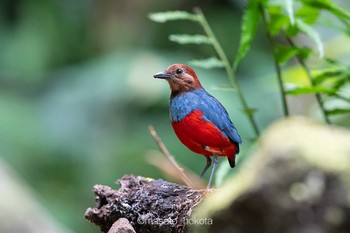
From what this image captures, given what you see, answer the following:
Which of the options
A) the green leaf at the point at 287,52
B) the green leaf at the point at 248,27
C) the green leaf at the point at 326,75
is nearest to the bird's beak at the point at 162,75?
the green leaf at the point at 248,27

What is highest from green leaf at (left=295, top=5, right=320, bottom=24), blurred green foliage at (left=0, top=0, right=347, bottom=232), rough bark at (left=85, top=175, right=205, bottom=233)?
green leaf at (left=295, top=5, right=320, bottom=24)

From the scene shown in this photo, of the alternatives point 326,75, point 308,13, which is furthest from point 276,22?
point 326,75

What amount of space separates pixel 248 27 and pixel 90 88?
424 cm

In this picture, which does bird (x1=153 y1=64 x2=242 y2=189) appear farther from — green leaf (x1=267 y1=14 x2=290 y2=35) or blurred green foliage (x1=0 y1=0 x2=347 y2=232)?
blurred green foliage (x1=0 y1=0 x2=347 y2=232)

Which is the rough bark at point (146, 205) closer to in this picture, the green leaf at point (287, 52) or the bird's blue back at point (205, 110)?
the bird's blue back at point (205, 110)

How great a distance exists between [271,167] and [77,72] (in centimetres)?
554

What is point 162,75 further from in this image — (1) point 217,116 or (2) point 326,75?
(2) point 326,75

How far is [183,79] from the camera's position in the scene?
1.67m

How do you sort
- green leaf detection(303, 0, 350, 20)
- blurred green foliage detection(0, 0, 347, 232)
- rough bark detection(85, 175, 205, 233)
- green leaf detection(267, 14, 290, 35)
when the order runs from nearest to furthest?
rough bark detection(85, 175, 205, 233), green leaf detection(303, 0, 350, 20), green leaf detection(267, 14, 290, 35), blurred green foliage detection(0, 0, 347, 232)

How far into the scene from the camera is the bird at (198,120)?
5.28 ft

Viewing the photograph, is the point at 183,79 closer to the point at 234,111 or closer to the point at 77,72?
the point at 234,111

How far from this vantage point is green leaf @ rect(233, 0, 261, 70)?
2018 mm

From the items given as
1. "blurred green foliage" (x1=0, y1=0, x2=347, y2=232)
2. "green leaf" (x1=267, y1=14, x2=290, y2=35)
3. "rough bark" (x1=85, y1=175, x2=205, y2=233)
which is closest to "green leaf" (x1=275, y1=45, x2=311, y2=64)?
"green leaf" (x1=267, y1=14, x2=290, y2=35)

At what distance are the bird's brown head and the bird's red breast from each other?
0.25 ft
